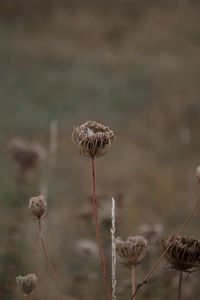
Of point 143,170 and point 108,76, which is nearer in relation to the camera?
point 143,170

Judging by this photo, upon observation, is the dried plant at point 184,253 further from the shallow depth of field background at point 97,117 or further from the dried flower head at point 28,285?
the shallow depth of field background at point 97,117

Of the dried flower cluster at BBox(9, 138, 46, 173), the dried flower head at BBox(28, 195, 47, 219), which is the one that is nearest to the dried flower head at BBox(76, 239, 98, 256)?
the dried flower cluster at BBox(9, 138, 46, 173)

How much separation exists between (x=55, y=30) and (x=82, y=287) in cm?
2275

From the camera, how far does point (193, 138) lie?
58.7 feet

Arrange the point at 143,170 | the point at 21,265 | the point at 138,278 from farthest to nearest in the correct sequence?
the point at 143,170 → the point at 138,278 → the point at 21,265

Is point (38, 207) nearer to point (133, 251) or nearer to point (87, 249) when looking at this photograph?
point (133, 251)

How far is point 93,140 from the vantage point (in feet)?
6.77

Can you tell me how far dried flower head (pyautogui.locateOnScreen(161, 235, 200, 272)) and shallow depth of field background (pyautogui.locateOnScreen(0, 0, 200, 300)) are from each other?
1.55 meters

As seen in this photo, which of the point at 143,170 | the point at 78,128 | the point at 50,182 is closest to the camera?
the point at 78,128

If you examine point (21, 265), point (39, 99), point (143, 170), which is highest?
point (39, 99)

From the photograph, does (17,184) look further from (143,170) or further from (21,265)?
(143,170)

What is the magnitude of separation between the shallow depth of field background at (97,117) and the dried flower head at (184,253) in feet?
5.08

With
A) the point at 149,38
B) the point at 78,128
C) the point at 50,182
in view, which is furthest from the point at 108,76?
the point at 78,128

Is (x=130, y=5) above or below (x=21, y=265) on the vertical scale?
above
